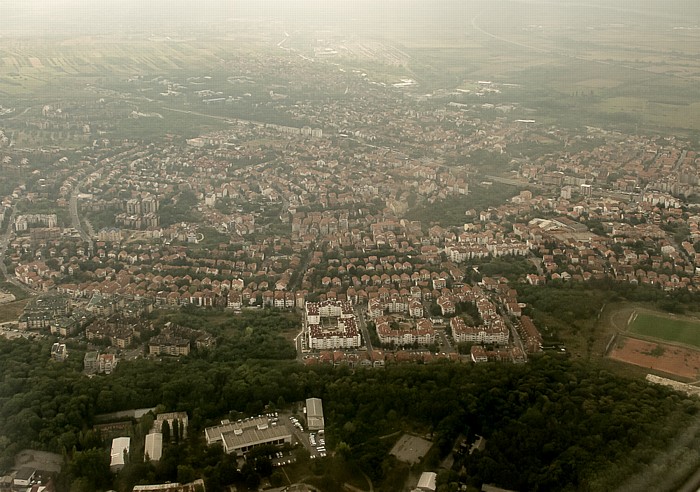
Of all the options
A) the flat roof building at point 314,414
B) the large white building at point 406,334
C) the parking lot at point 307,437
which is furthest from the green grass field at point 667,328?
the parking lot at point 307,437

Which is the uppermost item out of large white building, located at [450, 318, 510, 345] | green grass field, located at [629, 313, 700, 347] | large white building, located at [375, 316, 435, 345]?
green grass field, located at [629, 313, 700, 347]

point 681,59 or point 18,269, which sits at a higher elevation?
point 681,59

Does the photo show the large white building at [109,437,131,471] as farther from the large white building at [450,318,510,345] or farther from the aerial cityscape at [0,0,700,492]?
the large white building at [450,318,510,345]

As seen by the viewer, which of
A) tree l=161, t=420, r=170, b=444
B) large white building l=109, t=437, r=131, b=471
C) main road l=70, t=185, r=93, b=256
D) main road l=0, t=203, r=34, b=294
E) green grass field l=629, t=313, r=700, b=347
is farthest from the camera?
main road l=70, t=185, r=93, b=256

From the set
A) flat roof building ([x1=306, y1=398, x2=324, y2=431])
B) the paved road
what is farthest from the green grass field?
flat roof building ([x1=306, y1=398, x2=324, y2=431])

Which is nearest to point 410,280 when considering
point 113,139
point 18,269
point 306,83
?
point 18,269

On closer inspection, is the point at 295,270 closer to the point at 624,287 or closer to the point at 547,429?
the point at 624,287

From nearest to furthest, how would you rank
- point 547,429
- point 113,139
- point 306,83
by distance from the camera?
point 547,429 < point 113,139 < point 306,83
